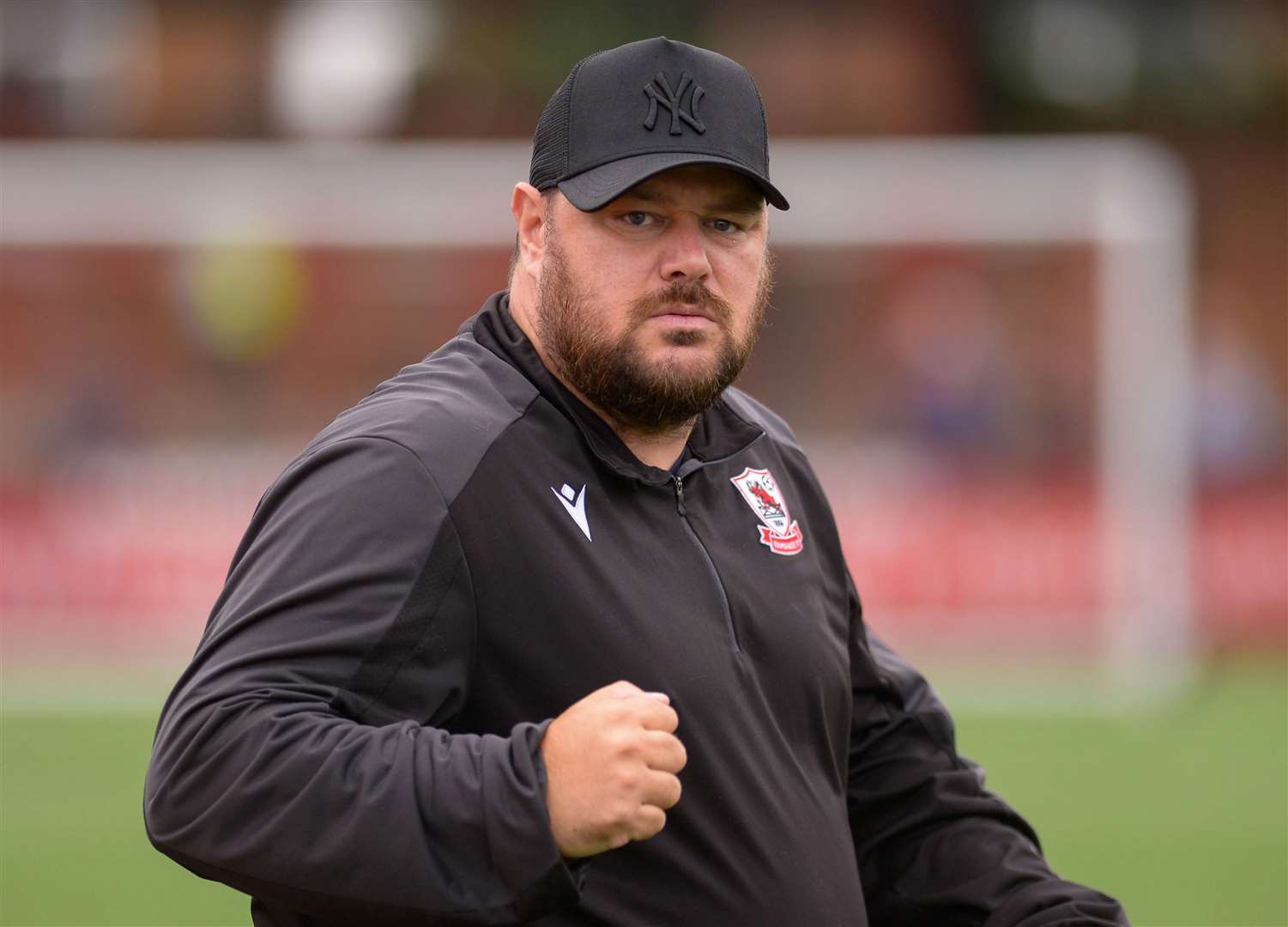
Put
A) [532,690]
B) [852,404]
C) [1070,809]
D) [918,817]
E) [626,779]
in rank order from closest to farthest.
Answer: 1. [626,779]
2. [532,690]
3. [918,817]
4. [1070,809]
5. [852,404]

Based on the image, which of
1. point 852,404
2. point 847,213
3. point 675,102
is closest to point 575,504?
point 675,102

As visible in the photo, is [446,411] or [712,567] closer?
[446,411]

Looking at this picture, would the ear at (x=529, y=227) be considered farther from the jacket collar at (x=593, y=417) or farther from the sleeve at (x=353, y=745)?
the sleeve at (x=353, y=745)

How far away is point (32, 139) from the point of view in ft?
72.5

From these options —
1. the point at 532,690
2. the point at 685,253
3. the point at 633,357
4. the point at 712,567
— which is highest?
the point at 685,253

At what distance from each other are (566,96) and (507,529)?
0.64 metres

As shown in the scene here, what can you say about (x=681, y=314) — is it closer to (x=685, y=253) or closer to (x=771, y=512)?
(x=685, y=253)

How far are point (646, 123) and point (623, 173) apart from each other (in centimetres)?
8

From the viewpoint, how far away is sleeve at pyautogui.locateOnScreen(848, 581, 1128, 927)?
290 cm

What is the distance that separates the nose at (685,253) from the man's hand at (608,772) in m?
0.69

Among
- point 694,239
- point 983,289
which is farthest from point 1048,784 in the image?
point 694,239

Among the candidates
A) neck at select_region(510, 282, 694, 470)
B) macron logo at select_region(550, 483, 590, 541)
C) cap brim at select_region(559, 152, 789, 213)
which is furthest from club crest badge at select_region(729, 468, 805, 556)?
cap brim at select_region(559, 152, 789, 213)

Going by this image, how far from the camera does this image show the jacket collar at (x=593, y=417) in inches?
103

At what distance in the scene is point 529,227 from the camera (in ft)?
9.17
